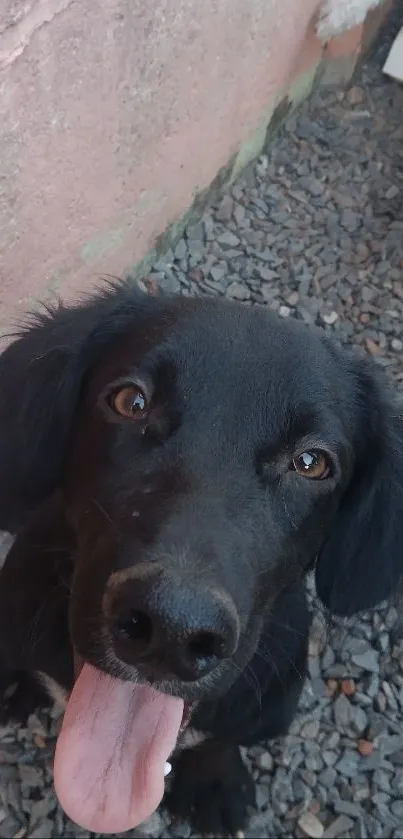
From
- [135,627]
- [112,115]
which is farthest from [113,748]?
[112,115]

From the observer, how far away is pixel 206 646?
1.24 metres

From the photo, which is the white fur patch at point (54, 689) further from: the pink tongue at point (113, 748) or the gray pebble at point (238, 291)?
the gray pebble at point (238, 291)

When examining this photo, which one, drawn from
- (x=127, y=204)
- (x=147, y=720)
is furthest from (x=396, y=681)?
(x=127, y=204)

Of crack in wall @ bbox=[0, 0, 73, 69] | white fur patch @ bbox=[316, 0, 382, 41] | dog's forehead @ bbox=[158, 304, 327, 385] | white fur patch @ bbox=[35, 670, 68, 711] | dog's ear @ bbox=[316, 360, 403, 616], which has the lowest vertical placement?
white fur patch @ bbox=[35, 670, 68, 711]

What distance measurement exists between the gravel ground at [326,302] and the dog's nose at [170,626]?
1.03 meters

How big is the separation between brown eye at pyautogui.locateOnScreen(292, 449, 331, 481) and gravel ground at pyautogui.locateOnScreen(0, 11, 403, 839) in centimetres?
85

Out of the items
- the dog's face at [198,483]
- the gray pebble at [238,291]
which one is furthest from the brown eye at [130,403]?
the gray pebble at [238,291]

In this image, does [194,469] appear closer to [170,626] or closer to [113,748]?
[170,626]

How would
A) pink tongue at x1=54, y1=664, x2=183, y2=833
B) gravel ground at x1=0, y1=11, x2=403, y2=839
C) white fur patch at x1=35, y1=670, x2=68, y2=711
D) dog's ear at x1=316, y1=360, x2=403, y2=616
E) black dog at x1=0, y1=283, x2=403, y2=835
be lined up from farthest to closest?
gravel ground at x1=0, y1=11, x2=403, y2=839, white fur patch at x1=35, y1=670, x2=68, y2=711, dog's ear at x1=316, y1=360, x2=403, y2=616, pink tongue at x1=54, y1=664, x2=183, y2=833, black dog at x1=0, y1=283, x2=403, y2=835

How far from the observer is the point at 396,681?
246 centimetres

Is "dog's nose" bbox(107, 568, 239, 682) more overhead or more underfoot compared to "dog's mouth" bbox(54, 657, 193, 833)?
more overhead

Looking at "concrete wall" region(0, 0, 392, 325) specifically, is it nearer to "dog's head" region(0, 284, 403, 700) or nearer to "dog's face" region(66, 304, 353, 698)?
"dog's head" region(0, 284, 403, 700)

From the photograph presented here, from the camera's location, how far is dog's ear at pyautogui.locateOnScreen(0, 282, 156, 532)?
1631 millimetres

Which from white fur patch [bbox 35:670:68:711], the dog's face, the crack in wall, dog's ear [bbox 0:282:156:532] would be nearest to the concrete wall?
the crack in wall
